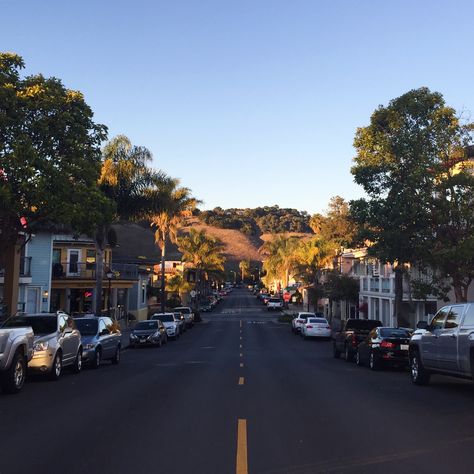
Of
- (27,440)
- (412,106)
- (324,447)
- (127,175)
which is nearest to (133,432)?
(27,440)

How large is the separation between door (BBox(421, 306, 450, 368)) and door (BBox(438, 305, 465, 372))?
20 cm

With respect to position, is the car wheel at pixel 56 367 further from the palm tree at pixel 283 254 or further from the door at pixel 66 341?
the palm tree at pixel 283 254

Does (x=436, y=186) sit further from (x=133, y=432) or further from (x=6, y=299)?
(x=6, y=299)

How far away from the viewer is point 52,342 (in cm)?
1521

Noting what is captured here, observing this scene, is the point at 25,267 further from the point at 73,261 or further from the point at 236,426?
the point at 236,426

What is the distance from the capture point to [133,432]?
8391mm

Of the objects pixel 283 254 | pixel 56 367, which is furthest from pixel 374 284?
pixel 56 367

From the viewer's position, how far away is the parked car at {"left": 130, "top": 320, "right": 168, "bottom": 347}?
1236 inches

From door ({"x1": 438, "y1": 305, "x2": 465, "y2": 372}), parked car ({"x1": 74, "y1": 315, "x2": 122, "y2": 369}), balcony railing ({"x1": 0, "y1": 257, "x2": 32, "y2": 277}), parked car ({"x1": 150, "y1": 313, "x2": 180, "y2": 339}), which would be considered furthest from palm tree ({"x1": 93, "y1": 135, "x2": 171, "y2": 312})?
door ({"x1": 438, "y1": 305, "x2": 465, "y2": 372})

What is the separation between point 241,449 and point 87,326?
45.9 ft

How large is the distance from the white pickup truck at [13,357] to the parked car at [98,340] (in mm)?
5711

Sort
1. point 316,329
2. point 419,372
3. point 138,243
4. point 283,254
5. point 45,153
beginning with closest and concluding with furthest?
point 419,372 < point 45,153 < point 316,329 < point 283,254 < point 138,243

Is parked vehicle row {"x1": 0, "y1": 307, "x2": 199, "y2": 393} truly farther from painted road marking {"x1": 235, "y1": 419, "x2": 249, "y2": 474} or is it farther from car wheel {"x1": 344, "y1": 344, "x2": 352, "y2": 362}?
car wheel {"x1": 344, "y1": 344, "x2": 352, "y2": 362}

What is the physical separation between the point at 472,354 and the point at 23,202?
1240 cm
